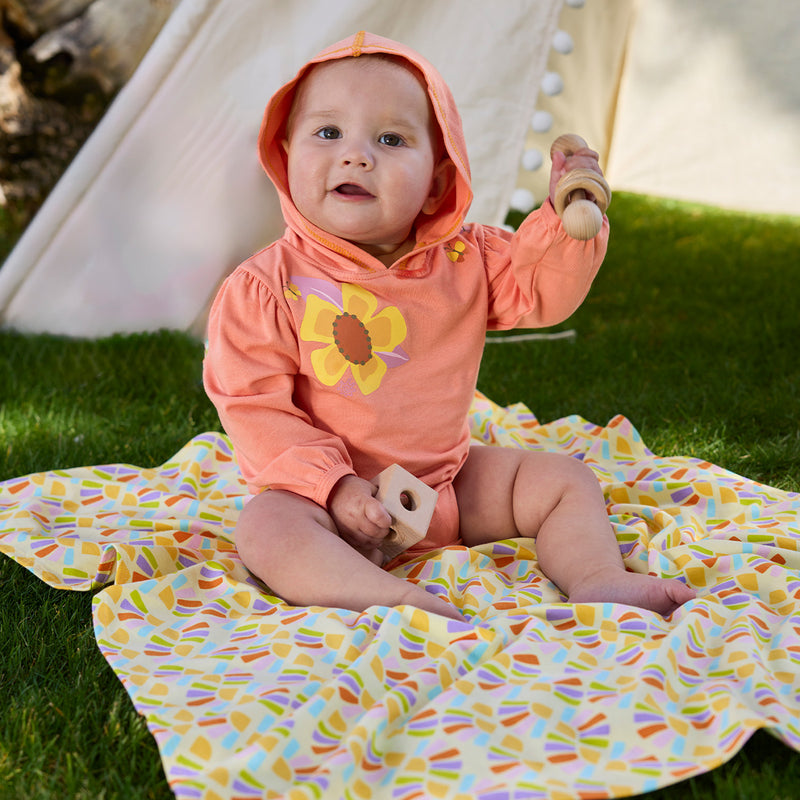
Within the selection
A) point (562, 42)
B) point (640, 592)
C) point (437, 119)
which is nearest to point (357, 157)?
point (437, 119)

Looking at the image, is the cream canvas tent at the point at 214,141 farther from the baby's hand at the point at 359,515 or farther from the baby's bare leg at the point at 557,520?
the baby's hand at the point at 359,515

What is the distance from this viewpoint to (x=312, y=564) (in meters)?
1.39

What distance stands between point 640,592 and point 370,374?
54 cm

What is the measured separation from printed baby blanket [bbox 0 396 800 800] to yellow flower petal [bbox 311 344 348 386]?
0.32 m

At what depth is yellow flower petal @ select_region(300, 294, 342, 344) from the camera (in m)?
1.56

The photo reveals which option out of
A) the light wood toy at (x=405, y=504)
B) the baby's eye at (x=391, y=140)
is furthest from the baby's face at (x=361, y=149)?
the light wood toy at (x=405, y=504)

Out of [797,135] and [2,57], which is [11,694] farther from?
[797,135]

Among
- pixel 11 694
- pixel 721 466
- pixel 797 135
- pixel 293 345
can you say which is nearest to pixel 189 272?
pixel 293 345

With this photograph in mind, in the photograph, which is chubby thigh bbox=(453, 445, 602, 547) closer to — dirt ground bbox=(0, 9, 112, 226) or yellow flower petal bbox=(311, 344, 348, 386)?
yellow flower petal bbox=(311, 344, 348, 386)

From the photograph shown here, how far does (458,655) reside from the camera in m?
1.23

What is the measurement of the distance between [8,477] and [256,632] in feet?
3.03

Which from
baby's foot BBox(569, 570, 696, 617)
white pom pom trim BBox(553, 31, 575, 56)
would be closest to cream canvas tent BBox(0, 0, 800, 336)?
white pom pom trim BBox(553, 31, 575, 56)

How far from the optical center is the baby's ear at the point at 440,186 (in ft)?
5.49

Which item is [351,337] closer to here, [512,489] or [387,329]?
[387,329]
